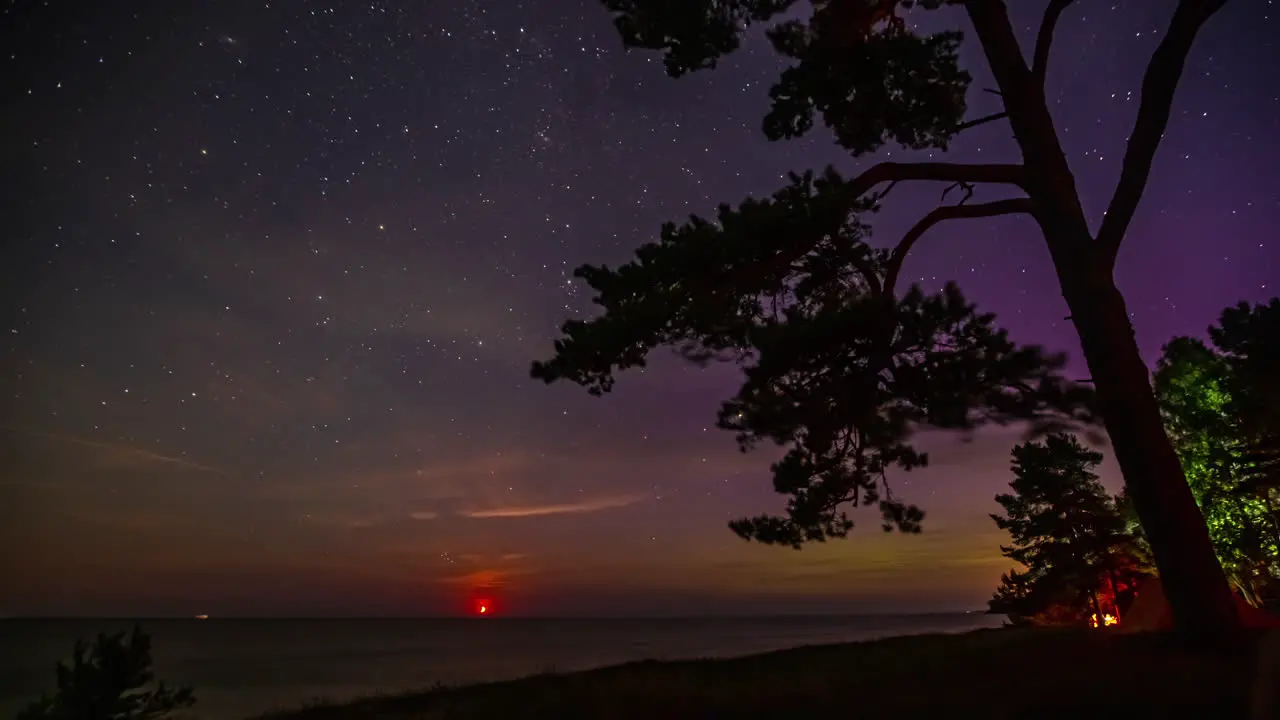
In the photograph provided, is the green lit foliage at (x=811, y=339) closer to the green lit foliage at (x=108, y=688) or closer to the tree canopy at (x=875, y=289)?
the tree canopy at (x=875, y=289)

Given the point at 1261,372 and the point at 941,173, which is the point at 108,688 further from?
the point at 1261,372

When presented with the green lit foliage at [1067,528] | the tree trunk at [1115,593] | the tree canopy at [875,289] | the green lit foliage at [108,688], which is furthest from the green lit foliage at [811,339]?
the tree trunk at [1115,593]

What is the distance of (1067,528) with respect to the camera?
102 feet

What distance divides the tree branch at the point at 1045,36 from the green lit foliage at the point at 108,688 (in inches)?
684

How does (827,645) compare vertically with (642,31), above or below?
below

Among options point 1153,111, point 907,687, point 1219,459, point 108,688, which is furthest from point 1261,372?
point 108,688

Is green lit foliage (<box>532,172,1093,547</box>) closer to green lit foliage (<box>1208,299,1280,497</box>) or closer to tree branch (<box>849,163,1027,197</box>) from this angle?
tree branch (<box>849,163,1027,197</box>)

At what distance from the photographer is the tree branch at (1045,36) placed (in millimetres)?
10930

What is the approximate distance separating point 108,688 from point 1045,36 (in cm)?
1920

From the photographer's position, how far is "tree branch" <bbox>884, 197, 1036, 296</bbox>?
10703 millimetres

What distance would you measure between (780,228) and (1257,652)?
6.79 metres

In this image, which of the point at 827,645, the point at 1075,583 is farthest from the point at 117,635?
the point at 1075,583

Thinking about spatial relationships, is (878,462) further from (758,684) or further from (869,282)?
(758,684)

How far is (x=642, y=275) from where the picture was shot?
412 inches
